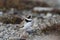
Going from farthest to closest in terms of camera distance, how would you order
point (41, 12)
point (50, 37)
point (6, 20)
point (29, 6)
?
point (29, 6)
point (41, 12)
point (6, 20)
point (50, 37)

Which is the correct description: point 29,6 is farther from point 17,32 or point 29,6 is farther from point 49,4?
point 17,32

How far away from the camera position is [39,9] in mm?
2471

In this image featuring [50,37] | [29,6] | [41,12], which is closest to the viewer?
[50,37]

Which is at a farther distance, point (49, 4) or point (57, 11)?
point (49, 4)

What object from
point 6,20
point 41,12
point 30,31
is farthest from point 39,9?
point 30,31

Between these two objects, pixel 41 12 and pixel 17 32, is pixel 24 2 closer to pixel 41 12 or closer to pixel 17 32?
pixel 41 12

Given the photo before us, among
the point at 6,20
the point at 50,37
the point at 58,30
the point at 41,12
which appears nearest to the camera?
the point at 50,37

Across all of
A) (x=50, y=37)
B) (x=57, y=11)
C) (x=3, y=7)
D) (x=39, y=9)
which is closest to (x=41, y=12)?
(x=39, y=9)

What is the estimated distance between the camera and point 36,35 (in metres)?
1.45

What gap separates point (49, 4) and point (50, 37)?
4.77ft

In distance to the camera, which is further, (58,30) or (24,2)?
(24,2)

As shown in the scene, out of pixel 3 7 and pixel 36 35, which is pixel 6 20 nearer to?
pixel 36 35

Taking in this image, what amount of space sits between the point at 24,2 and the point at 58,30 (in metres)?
1.29

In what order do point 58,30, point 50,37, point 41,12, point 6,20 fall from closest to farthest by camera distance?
point 50,37 → point 58,30 → point 6,20 → point 41,12
